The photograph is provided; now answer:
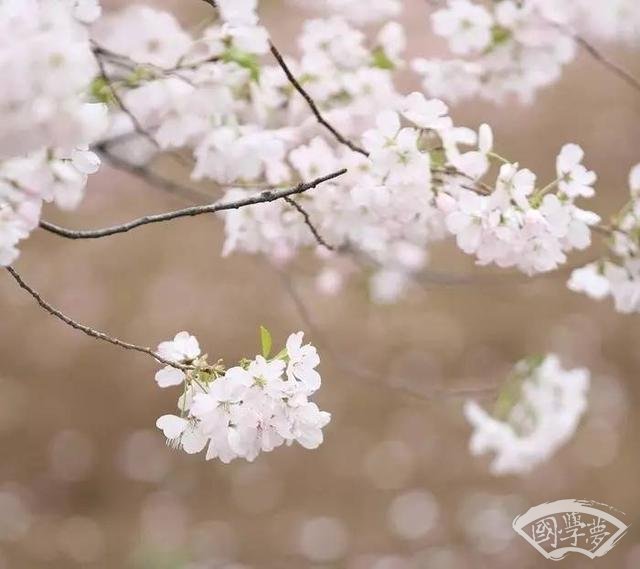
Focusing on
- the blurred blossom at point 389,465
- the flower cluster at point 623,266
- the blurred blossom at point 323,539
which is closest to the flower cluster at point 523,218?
the flower cluster at point 623,266

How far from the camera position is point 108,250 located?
137 inches

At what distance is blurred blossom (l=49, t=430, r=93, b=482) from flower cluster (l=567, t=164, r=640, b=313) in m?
Answer: 2.06

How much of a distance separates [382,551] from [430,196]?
1822mm

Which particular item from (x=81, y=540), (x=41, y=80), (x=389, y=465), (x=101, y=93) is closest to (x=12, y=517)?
(x=81, y=540)

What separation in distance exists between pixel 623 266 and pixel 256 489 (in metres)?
1.91

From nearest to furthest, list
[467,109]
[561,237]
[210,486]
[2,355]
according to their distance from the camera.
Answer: [561,237]
[210,486]
[2,355]
[467,109]

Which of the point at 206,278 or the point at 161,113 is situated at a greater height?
the point at 161,113

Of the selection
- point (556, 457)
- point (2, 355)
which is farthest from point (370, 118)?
point (2, 355)

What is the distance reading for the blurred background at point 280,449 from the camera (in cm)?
251

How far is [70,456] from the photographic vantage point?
2.72m

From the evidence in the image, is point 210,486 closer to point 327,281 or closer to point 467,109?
point 327,281

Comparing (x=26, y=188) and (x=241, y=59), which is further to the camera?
(x=241, y=59)

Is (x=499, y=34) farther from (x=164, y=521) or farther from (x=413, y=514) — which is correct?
(x=164, y=521)

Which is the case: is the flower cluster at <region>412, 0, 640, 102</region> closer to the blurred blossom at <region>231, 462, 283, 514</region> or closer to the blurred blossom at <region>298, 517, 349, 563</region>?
the blurred blossom at <region>298, 517, 349, 563</region>
